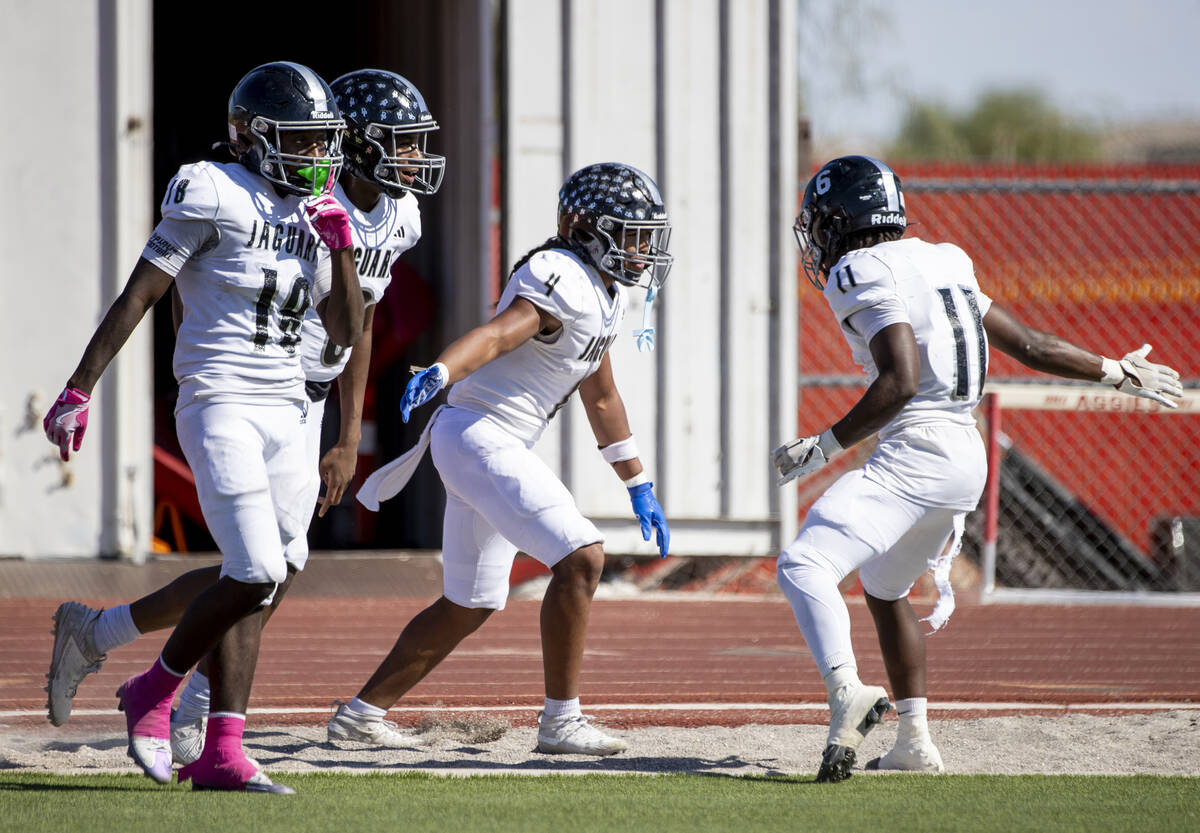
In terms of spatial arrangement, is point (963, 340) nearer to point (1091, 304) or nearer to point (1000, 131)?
point (1091, 304)

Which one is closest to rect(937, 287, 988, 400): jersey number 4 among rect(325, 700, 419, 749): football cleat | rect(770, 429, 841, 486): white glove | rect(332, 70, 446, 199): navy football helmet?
rect(770, 429, 841, 486): white glove

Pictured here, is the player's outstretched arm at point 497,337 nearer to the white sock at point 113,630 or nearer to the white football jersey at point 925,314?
the white football jersey at point 925,314

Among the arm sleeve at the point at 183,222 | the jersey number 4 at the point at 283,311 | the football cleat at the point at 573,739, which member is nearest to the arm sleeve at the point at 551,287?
the jersey number 4 at the point at 283,311

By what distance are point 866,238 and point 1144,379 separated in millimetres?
1129

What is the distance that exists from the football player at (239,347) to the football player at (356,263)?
0.34 metres

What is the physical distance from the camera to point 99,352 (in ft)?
13.5

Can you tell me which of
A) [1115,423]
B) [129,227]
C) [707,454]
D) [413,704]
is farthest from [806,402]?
[413,704]

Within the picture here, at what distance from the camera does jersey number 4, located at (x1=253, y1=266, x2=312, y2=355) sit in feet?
14.1

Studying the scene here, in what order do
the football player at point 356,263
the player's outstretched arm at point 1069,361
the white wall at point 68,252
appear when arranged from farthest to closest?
1. the white wall at point 68,252
2. the player's outstretched arm at point 1069,361
3. the football player at point 356,263

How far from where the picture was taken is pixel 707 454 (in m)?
9.56

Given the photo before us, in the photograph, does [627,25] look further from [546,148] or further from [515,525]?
[515,525]

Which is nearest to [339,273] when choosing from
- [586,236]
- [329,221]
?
[329,221]

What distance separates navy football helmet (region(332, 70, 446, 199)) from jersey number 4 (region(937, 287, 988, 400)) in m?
1.68

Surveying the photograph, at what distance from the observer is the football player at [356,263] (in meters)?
4.64
